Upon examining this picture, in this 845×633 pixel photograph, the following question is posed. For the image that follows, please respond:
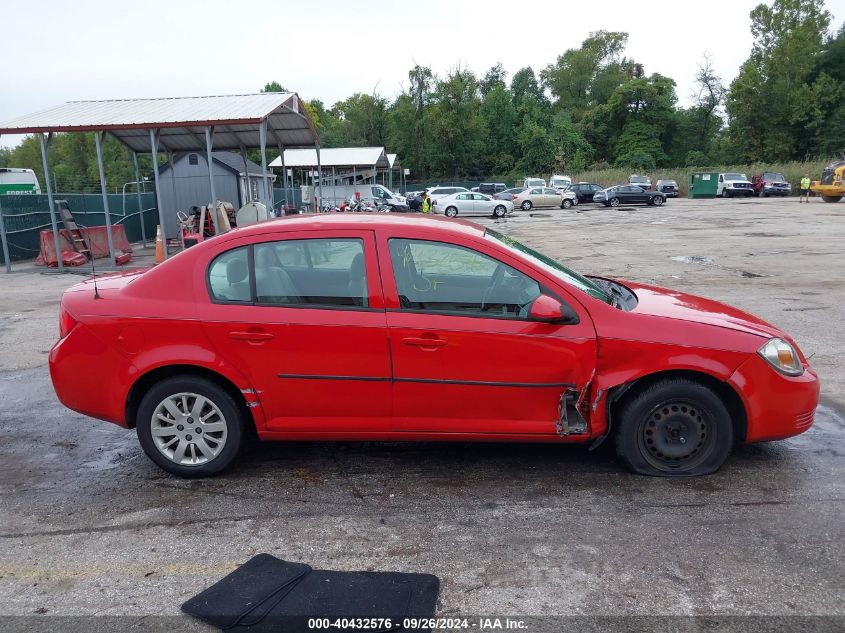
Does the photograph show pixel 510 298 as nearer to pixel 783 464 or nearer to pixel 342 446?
pixel 342 446

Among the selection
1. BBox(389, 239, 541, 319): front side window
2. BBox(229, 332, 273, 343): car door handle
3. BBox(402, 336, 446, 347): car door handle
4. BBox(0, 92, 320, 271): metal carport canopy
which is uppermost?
BBox(0, 92, 320, 271): metal carport canopy

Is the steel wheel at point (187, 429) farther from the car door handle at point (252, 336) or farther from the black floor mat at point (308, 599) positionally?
the black floor mat at point (308, 599)

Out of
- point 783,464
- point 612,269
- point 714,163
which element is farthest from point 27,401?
point 714,163

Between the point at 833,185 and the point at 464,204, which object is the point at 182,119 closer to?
the point at 464,204

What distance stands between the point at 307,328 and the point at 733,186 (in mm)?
49099

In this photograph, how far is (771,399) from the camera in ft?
13.2

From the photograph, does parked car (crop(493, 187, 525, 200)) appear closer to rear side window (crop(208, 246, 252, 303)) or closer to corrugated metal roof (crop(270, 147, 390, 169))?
corrugated metal roof (crop(270, 147, 390, 169))

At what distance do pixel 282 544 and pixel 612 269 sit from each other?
1179 cm

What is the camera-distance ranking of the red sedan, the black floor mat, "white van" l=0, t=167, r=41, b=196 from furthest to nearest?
1. "white van" l=0, t=167, r=41, b=196
2. the red sedan
3. the black floor mat

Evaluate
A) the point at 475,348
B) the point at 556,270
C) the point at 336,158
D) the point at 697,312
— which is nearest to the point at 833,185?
the point at 336,158

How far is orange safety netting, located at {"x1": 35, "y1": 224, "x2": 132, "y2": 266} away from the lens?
54.7ft

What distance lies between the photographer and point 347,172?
4362 cm

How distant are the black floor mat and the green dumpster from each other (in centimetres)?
5017

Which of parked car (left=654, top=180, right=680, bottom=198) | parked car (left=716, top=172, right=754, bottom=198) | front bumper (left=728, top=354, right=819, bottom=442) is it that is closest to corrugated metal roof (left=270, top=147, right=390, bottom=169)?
parked car (left=654, top=180, right=680, bottom=198)
